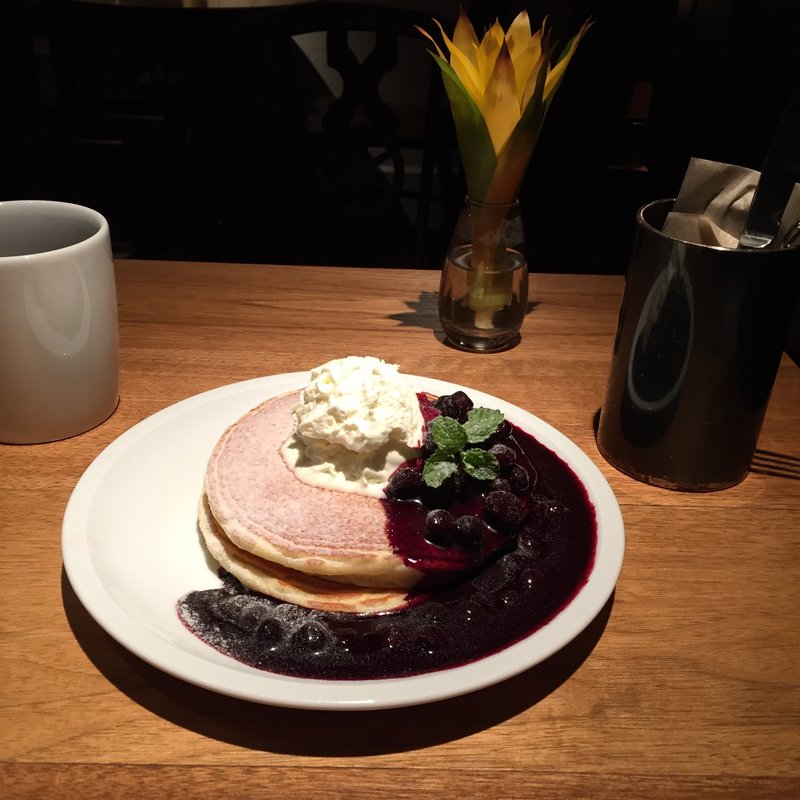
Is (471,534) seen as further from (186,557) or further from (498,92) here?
(498,92)

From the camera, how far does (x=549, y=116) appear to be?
8.43 ft

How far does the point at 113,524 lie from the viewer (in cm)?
81

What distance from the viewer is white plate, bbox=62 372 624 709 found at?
2.00 feet

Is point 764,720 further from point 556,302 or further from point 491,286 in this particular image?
point 556,302

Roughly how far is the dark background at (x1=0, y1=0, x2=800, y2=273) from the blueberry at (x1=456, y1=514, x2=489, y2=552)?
1.66 m

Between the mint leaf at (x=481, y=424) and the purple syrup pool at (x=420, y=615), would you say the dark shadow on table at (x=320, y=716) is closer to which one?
the purple syrup pool at (x=420, y=615)

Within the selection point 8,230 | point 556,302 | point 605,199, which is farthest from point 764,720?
point 605,199

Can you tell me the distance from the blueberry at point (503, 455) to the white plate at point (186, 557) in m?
0.10

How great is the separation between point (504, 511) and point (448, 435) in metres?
0.10

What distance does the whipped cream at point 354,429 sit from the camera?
814mm

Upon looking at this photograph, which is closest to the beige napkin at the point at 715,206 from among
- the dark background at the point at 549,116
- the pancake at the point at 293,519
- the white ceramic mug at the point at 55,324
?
the pancake at the point at 293,519

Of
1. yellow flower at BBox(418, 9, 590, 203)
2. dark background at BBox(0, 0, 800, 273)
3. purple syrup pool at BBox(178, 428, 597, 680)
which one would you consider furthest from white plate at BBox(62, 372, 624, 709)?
dark background at BBox(0, 0, 800, 273)

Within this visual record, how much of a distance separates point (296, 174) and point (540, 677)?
1.98 metres

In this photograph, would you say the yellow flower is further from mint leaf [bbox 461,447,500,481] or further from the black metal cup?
mint leaf [bbox 461,447,500,481]
